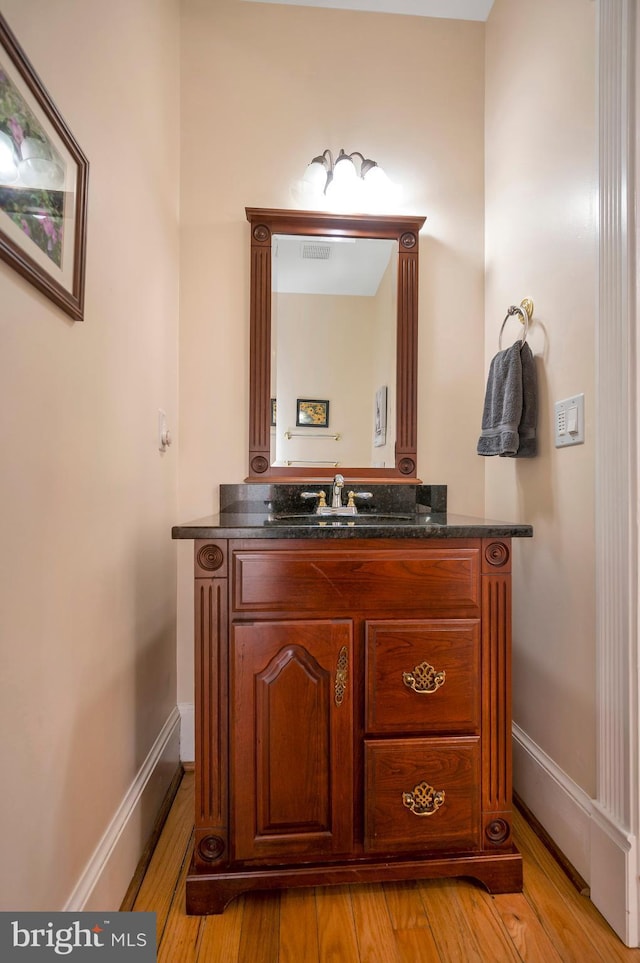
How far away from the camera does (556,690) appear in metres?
1.34

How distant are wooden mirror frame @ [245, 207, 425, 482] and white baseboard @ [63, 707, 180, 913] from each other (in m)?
0.95

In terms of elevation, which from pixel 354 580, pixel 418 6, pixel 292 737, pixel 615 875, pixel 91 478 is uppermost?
pixel 418 6

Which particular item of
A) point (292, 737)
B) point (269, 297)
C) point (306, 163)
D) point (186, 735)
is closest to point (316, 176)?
point (306, 163)

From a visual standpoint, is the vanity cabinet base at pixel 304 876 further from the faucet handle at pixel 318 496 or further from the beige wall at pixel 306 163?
the faucet handle at pixel 318 496

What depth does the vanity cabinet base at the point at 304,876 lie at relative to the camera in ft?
3.57

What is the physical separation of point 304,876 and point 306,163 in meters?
2.21

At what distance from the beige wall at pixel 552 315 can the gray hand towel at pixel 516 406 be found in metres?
0.03

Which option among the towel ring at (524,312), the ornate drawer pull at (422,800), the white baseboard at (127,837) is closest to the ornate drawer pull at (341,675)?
the ornate drawer pull at (422,800)

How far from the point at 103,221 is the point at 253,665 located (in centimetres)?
108

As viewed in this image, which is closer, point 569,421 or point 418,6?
point 569,421

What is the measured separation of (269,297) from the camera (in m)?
1.74

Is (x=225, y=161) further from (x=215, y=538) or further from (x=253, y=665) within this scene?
(x=253, y=665)

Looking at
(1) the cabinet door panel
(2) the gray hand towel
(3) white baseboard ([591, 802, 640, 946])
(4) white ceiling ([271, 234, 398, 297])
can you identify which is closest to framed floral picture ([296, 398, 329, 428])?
(4) white ceiling ([271, 234, 398, 297])

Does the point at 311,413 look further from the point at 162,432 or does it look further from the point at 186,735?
the point at 186,735
